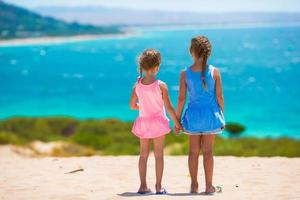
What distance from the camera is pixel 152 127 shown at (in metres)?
6.21

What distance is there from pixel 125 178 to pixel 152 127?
217 centimetres

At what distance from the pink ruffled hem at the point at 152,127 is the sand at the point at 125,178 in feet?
2.07

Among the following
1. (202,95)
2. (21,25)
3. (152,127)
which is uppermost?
(21,25)

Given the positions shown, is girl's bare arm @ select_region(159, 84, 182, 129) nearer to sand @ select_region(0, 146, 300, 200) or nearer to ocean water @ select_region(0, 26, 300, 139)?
sand @ select_region(0, 146, 300, 200)

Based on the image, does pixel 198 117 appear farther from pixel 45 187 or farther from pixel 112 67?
pixel 112 67

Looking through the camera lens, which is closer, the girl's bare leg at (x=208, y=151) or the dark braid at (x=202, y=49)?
the dark braid at (x=202, y=49)

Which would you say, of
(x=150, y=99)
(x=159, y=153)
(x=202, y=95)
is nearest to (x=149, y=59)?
(x=150, y=99)

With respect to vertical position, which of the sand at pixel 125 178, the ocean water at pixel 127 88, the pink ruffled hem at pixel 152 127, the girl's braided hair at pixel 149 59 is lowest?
the ocean water at pixel 127 88

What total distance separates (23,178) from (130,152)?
7367 millimetres

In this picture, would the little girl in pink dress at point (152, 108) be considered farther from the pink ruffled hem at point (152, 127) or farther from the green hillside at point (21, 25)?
the green hillside at point (21, 25)

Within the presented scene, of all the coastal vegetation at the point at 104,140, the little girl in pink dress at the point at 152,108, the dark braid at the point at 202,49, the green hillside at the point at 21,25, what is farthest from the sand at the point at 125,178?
the green hillside at the point at 21,25

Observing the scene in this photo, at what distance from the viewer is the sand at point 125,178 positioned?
6.70 m

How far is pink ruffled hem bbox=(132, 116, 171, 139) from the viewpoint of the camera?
621 centimetres

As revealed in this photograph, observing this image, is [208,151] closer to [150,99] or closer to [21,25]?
[150,99]
